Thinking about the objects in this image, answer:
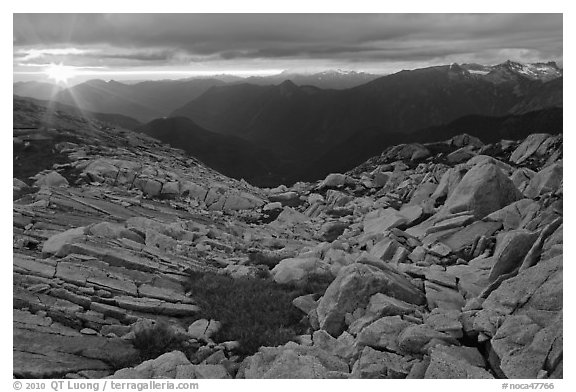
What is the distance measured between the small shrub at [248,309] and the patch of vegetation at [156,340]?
45.8 inches

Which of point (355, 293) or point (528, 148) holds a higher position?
point (355, 293)

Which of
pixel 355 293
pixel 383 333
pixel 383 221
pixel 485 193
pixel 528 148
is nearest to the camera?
pixel 383 333

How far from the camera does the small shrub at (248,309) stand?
1230 centimetres

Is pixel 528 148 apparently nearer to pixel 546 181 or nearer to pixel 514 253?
pixel 546 181

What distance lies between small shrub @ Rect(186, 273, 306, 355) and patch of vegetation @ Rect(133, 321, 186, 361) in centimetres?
116

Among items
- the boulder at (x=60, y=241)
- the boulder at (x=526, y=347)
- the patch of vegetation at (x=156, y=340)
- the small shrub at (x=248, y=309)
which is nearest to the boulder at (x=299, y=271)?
the small shrub at (x=248, y=309)

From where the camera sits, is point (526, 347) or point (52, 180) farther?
point (52, 180)

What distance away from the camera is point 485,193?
24125 millimetres

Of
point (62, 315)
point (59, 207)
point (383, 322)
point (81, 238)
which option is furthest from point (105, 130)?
point (383, 322)

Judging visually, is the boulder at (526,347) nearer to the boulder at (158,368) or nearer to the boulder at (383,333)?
the boulder at (383,333)

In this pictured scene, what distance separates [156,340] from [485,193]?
1963 cm

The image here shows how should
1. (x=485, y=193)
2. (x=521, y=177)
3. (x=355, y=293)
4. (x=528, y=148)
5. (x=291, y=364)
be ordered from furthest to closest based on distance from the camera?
(x=528, y=148) → (x=521, y=177) → (x=485, y=193) → (x=355, y=293) → (x=291, y=364)

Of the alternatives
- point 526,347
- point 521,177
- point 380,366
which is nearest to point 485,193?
point 521,177
